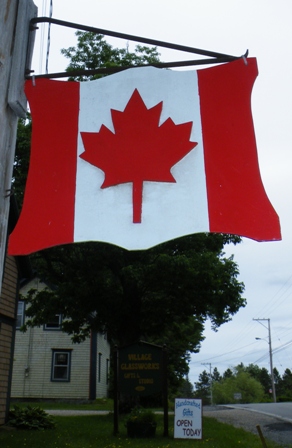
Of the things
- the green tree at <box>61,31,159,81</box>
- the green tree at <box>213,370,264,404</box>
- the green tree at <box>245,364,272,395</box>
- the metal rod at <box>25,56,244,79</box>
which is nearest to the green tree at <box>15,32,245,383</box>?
the green tree at <box>61,31,159,81</box>

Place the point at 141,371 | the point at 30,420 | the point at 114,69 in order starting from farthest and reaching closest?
the point at 30,420, the point at 141,371, the point at 114,69

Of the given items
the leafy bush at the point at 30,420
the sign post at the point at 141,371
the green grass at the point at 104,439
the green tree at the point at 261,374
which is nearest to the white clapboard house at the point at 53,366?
the leafy bush at the point at 30,420

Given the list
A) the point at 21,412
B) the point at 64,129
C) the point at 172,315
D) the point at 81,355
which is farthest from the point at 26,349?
the point at 64,129

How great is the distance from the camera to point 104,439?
13.8 meters

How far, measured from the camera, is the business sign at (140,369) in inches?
569

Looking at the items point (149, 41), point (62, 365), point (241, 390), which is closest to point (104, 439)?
point (149, 41)

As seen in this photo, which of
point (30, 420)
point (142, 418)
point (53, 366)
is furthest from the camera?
point (53, 366)

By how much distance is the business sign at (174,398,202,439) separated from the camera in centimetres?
1305

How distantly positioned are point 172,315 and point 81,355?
12.2 m

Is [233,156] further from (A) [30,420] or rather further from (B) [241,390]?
(B) [241,390]

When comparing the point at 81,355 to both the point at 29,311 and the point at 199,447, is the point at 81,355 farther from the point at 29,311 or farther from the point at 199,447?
the point at 199,447

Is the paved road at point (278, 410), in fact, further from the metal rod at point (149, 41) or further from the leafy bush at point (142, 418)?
the metal rod at point (149, 41)

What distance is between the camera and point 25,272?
17.8 meters

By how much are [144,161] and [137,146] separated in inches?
6.6
